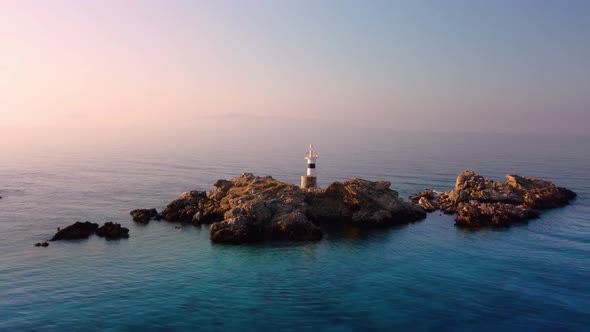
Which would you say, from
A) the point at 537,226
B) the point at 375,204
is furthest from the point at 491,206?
the point at 375,204

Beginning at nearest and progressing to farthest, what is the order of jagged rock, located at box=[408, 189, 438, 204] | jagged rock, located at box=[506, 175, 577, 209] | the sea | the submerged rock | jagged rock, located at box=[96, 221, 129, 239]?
the sea, jagged rock, located at box=[96, 221, 129, 239], the submerged rock, jagged rock, located at box=[506, 175, 577, 209], jagged rock, located at box=[408, 189, 438, 204]

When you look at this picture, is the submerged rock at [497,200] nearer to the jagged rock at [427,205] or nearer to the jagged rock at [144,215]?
the jagged rock at [427,205]

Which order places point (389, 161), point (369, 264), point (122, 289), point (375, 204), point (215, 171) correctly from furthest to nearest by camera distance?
point (389, 161) → point (215, 171) → point (375, 204) → point (369, 264) → point (122, 289)

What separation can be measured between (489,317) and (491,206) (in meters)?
31.1

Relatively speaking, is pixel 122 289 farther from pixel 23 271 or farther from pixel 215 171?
pixel 215 171

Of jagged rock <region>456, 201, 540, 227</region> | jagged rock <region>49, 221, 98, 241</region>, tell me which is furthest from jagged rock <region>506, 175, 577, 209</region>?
jagged rock <region>49, 221, 98, 241</region>

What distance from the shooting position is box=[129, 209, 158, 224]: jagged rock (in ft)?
174

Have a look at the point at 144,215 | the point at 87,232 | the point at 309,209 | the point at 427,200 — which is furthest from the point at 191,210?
the point at 427,200

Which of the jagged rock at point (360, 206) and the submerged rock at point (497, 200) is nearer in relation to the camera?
the submerged rock at point (497, 200)

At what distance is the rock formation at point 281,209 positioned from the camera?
45.6 m

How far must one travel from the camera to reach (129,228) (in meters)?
50.2

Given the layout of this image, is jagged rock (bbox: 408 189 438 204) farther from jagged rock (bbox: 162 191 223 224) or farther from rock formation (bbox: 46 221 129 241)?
rock formation (bbox: 46 221 129 241)

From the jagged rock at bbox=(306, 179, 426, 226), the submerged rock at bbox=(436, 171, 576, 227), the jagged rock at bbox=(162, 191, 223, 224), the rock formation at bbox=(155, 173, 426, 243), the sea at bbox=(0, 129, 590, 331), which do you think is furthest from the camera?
the jagged rock at bbox=(306, 179, 426, 226)

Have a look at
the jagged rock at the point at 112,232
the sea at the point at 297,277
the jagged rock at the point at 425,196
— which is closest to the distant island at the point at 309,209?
the jagged rock at the point at 112,232
